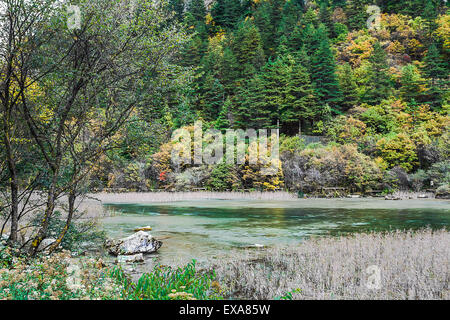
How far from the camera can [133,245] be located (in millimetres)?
10867

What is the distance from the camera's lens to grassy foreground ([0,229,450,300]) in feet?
15.0

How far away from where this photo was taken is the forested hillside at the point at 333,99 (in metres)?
36.0

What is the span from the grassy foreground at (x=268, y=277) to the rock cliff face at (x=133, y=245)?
2.82m

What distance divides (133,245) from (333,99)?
4213 cm

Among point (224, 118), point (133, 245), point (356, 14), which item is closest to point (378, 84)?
point (224, 118)

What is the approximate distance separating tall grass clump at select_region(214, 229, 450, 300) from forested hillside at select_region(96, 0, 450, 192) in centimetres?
1410

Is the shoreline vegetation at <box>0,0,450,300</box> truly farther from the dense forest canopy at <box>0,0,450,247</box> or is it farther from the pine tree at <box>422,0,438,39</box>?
the pine tree at <box>422,0,438,39</box>

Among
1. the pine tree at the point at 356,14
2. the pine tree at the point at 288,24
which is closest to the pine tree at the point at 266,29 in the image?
Result: the pine tree at the point at 288,24

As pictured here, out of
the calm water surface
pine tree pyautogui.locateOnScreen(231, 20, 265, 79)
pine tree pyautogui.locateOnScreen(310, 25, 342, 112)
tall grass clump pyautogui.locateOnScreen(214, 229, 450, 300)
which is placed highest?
pine tree pyautogui.locateOnScreen(231, 20, 265, 79)

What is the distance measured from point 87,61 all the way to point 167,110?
2.09 metres

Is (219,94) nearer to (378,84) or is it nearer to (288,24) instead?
(378,84)

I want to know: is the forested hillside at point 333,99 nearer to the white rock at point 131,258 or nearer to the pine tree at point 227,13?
the pine tree at point 227,13

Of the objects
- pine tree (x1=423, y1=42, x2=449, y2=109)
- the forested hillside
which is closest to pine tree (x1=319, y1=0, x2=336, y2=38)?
the forested hillside

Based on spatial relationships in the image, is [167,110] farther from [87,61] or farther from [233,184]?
[233,184]
